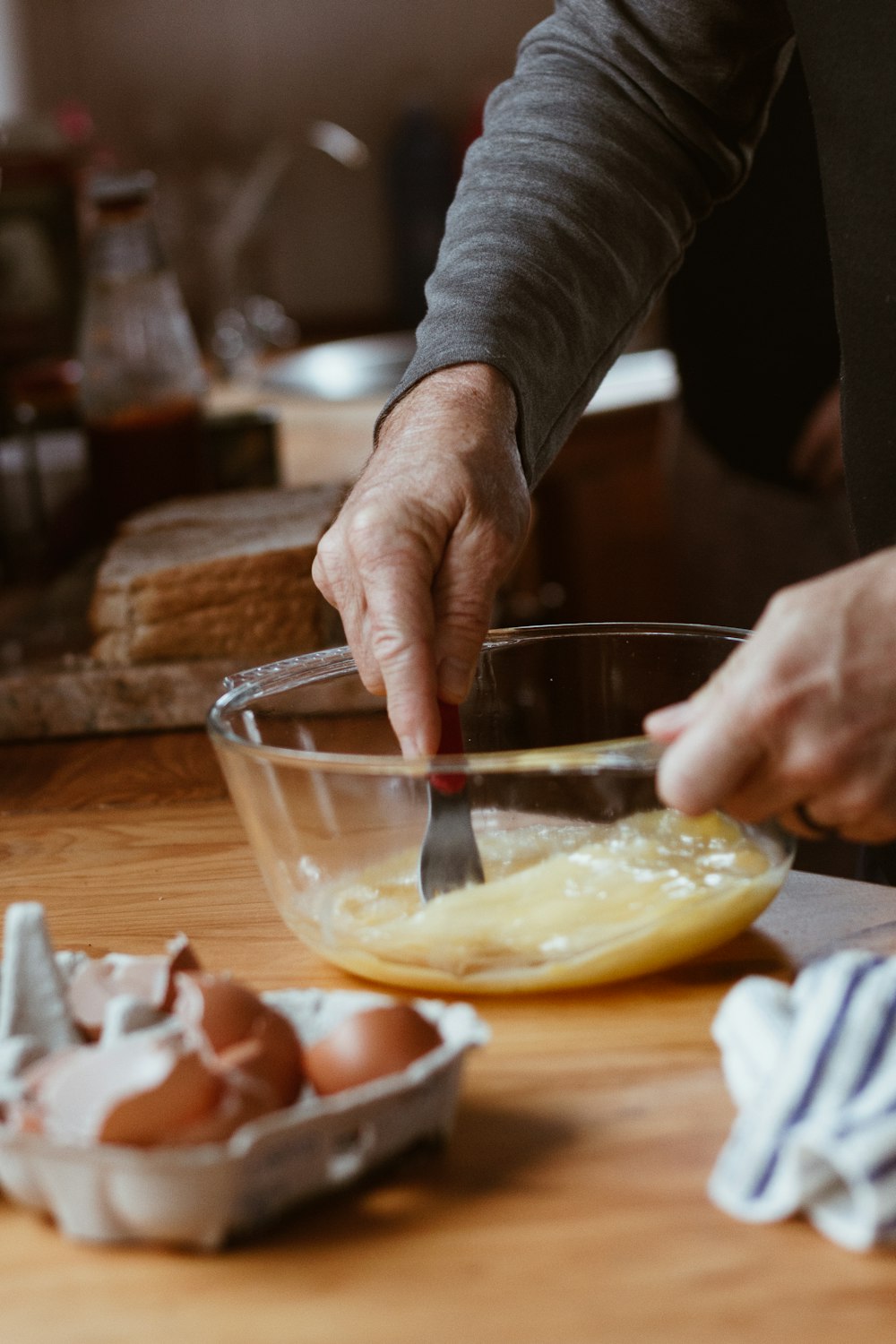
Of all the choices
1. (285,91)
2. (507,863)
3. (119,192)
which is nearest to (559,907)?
(507,863)

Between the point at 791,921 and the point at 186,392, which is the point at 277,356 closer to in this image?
the point at 186,392

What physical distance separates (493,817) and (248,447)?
1.35 metres

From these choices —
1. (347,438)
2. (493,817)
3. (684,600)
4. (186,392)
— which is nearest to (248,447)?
(186,392)

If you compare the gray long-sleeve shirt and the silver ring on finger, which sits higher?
the gray long-sleeve shirt

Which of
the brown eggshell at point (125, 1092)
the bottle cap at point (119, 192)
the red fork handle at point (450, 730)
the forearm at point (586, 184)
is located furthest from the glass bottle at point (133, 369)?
the brown eggshell at point (125, 1092)

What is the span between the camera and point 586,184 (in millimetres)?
1188

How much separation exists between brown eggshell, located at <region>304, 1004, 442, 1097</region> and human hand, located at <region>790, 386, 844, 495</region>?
5.87 feet

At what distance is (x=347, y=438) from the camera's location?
2.67 metres

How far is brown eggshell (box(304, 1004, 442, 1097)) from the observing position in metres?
0.65

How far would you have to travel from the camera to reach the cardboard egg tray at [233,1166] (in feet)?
1.92

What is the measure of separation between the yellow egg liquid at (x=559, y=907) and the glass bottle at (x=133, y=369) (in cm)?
114

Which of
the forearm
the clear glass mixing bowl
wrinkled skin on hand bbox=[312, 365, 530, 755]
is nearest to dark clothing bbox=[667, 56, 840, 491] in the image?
the forearm

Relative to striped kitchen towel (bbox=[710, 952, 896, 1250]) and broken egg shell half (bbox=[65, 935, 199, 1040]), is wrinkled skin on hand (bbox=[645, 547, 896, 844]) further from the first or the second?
broken egg shell half (bbox=[65, 935, 199, 1040])

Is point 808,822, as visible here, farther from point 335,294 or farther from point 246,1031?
point 335,294
